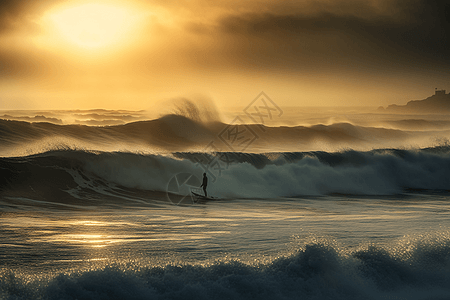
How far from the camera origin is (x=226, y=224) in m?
8.66

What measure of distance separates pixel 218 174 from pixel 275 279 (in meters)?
11.0

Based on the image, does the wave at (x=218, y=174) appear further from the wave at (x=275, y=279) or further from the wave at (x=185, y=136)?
the wave at (x=275, y=279)

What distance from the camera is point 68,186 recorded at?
44.0 feet

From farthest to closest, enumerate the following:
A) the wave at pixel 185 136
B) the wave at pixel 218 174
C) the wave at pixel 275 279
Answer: the wave at pixel 185 136
the wave at pixel 218 174
the wave at pixel 275 279

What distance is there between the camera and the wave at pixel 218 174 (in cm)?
1309

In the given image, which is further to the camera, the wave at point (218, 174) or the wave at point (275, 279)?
the wave at point (218, 174)

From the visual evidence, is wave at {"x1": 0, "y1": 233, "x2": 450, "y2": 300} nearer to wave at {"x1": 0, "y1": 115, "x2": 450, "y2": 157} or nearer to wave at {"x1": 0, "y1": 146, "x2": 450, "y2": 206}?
wave at {"x1": 0, "y1": 146, "x2": 450, "y2": 206}

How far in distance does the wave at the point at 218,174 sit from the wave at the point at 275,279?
697 cm

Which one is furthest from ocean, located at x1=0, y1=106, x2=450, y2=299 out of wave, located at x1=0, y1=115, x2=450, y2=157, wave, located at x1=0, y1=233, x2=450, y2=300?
wave, located at x1=0, y1=115, x2=450, y2=157

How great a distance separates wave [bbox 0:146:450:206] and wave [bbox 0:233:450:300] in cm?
697

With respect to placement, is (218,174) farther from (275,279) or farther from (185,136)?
(185,136)

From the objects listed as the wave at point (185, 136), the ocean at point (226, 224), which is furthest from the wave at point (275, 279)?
the wave at point (185, 136)

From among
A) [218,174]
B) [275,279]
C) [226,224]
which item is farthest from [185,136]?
[275,279]

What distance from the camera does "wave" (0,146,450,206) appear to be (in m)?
13.1
